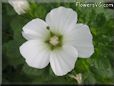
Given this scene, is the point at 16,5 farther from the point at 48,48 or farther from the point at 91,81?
the point at 91,81

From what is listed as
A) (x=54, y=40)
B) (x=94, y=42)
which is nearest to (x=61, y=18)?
(x=54, y=40)

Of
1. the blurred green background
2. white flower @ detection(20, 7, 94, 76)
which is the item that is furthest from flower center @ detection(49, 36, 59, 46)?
the blurred green background

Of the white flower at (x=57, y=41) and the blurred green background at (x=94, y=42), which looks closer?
the white flower at (x=57, y=41)

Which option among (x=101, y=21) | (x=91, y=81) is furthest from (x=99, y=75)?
(x=101, y=21)

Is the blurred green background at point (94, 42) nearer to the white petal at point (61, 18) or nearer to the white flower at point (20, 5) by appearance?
the white flower at point (20, 5)

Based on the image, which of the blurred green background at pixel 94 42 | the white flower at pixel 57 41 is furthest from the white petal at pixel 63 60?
the blurred green background at pixel 94 42
